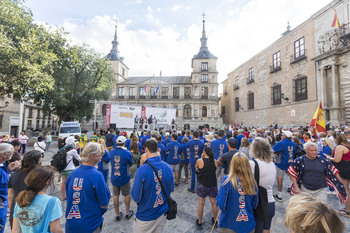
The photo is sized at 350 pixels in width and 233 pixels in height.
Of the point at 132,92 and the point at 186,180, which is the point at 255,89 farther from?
the point at 132,92

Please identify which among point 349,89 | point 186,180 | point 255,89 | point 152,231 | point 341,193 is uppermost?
point 255,89

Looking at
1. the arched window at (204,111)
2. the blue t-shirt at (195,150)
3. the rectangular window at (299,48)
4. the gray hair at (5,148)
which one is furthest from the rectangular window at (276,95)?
the gray hair at (5,148)

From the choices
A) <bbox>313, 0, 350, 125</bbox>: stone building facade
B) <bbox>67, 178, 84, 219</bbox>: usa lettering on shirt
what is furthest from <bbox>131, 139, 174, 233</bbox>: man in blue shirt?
<bbox>313, 0, 350, 125</bbox>: stone building facade

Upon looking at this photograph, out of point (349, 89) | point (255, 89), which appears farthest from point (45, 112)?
point (349, 89)

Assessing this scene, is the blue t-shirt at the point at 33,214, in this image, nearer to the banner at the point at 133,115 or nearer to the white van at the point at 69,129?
the white van at the point at 69,129

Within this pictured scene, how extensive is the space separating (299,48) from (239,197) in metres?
21.6

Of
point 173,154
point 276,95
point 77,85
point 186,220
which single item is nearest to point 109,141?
point 173,154

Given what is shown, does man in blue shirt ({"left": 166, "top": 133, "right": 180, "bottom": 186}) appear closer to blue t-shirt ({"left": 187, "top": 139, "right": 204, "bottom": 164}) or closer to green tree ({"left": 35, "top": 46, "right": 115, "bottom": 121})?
blue t-shirt ({"left": 187, "top": 139, "right": 204, "bottom": 164})

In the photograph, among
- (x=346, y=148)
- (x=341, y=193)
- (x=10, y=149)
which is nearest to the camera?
(x=10, y=149)

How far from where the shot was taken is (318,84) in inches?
592

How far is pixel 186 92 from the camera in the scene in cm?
4334

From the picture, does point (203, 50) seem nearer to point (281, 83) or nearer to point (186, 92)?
point (186, 92)

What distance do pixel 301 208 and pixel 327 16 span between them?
20.9m

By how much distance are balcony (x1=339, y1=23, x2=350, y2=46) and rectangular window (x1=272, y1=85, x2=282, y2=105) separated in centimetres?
755
